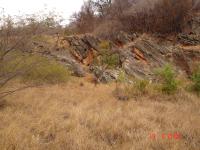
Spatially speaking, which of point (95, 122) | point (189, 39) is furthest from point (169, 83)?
point (189, 39)

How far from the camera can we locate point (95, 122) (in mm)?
6551

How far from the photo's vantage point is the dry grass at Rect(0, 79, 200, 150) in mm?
5047

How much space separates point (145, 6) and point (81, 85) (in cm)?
1050

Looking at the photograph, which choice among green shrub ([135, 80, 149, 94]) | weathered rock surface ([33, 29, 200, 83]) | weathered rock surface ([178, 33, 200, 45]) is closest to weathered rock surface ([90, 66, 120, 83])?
weathered rock surface ([33, 29, 200, 83])

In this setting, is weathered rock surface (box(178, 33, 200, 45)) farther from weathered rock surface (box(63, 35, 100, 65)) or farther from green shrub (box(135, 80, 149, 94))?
green shrub (box(135, 80, 149, 94))

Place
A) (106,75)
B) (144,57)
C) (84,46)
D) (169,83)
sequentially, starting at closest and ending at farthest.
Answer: (169,83)
(106,75)
(144,57)
(84,46)

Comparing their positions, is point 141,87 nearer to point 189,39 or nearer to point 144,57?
point 144,57

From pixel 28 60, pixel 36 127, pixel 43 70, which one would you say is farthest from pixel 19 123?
pixel 43 70

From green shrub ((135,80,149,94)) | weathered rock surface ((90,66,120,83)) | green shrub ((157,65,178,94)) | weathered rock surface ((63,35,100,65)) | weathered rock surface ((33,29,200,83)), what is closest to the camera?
green shrub ((157,65,178,94))

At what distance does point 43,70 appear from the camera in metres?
11.3

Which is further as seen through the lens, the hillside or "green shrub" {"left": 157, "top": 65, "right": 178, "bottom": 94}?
"green shrub" {"left": 157, "top": 65, "right": 178, "bottom": 94}

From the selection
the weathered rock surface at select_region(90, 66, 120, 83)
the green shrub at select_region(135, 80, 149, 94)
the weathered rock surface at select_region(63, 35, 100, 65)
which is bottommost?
the weathered rock surface at select_region(90, 66, 120, 83)

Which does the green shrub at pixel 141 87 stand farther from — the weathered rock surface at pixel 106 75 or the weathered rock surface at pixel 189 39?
the weathered rock surface at pixel 189 39

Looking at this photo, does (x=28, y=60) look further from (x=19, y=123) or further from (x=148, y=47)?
(x=148, y=47)
